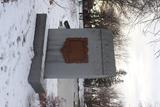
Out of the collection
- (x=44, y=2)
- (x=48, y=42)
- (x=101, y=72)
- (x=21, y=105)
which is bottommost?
(x=21, y=105)

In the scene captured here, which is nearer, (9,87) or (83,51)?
(9,87)

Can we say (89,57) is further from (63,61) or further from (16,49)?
(16,49)

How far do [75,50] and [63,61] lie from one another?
367 mm

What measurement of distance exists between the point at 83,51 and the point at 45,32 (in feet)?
2.90

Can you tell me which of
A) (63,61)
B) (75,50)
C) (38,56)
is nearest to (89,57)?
(75,50)

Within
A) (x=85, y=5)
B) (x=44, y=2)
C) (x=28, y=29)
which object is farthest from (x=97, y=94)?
(x=28, y=29)

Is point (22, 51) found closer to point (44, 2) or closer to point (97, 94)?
point (44, 2)

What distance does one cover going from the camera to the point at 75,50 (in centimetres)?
824

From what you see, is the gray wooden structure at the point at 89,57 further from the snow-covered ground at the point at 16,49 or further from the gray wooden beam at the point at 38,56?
the snow-covered ground at the point at 16,49

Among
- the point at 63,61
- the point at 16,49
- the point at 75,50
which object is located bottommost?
the point at 63,61

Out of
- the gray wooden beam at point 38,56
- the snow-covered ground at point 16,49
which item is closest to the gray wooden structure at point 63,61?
the gray wooden beam at point 38,56

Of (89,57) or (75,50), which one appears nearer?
(89,57)

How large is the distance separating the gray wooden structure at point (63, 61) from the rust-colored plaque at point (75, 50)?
0.07m

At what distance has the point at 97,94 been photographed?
28531 mm
